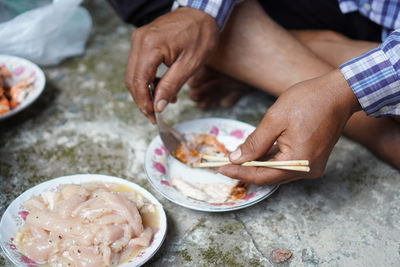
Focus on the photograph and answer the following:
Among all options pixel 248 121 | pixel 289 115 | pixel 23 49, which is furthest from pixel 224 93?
pixel 23 49

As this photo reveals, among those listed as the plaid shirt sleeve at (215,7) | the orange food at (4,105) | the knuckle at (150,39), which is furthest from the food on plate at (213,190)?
the orange food at (4,105)

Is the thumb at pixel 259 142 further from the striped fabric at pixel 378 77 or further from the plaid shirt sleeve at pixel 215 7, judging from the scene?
the plaid shirt sleeve at pixel 215 7

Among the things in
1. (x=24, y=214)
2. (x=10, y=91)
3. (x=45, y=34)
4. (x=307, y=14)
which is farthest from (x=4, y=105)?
(x=307, y=14)

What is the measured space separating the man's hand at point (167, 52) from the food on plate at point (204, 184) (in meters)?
0.18

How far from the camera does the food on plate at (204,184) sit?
1.38m

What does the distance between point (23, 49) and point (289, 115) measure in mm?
1290

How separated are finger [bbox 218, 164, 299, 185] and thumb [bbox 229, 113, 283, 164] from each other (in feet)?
0.08

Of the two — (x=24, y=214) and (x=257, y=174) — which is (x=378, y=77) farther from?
(x=24, y=214)

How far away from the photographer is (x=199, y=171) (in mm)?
1508

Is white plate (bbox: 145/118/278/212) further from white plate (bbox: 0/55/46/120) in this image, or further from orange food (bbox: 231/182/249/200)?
white plate (bbox: 0/55/46/120)

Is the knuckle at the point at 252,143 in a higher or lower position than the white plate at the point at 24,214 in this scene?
higher

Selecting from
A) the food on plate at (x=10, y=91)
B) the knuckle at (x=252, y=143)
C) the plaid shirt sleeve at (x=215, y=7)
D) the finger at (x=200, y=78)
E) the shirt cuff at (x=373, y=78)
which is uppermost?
the shirt cuff at (x=373, y=78)

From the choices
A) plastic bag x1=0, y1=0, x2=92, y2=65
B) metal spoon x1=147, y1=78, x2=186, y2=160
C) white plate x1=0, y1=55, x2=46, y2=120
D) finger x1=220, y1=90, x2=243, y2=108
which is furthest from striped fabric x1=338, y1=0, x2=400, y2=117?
plastic bag x1=0, y1=0, x2=92, y2=65

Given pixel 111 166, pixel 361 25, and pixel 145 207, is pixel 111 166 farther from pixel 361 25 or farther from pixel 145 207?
pixel 361 25
